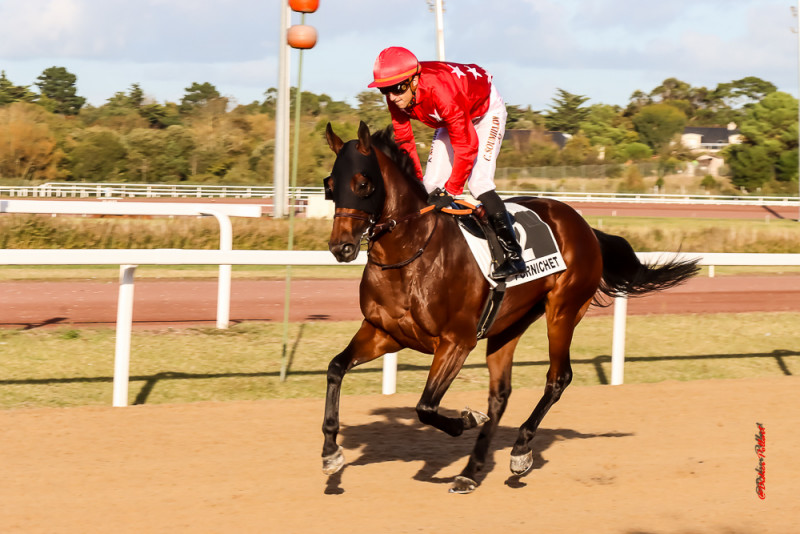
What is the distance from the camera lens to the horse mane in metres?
4.28

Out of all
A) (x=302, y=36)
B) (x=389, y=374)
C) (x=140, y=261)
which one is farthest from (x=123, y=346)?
(x=302, y=36)

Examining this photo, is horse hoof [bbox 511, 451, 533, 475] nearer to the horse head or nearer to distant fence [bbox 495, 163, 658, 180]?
the horse head

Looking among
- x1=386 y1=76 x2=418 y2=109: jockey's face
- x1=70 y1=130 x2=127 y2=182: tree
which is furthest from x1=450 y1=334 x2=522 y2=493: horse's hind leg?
x1=70 y1=130 x2=127 y2=182: tree

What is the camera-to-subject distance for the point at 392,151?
169 inches

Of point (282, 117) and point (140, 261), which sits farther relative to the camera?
point (282, 117)

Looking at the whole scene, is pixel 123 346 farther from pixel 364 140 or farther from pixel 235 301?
pixel 235 301

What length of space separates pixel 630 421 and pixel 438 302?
2027mm

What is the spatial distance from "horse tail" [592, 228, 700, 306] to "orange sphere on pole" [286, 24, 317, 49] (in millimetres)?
2306

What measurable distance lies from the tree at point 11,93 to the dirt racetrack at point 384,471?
68.3 m

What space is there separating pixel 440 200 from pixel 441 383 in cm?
84

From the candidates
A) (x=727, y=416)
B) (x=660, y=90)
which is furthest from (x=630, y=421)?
(x=660, y=90)

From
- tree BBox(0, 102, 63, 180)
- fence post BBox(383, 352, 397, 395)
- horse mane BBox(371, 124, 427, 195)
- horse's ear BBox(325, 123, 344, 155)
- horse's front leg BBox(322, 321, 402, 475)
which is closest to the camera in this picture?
horse's ear BBox(325, 123, 344, 155)

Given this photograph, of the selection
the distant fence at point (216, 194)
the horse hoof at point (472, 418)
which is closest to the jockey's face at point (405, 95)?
the horse hoof at point (472, 418)

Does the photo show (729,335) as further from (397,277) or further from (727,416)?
(397,277)
